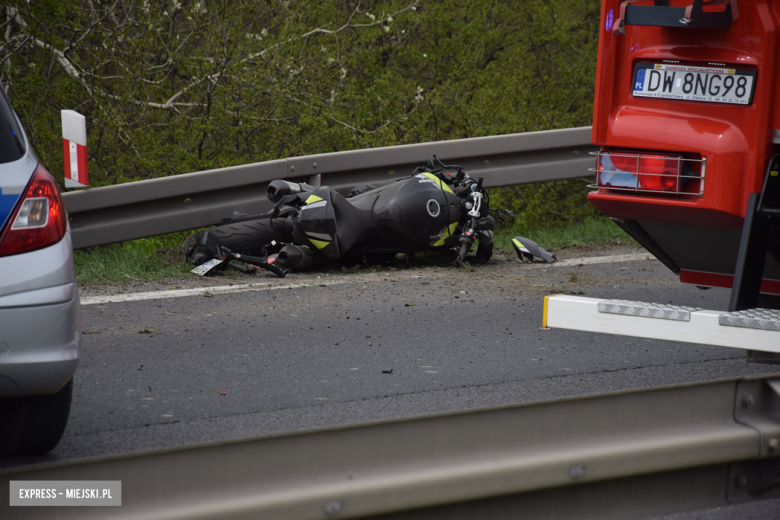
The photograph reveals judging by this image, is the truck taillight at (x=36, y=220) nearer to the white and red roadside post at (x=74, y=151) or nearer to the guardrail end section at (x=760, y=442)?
the guardrail end section at (x=760, y=442)

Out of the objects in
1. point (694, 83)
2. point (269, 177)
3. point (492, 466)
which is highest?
point (694, 83)

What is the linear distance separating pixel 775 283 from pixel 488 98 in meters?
8.90

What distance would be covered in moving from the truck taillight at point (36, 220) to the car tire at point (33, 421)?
21.3 inches

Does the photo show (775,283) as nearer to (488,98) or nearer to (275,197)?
(275,197)

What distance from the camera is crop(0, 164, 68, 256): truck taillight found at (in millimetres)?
2410

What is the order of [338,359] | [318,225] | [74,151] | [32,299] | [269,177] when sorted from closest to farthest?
1. [32,299]
2. [338,359]
3. [318,225]
4. [74,151]
5. [269,177]

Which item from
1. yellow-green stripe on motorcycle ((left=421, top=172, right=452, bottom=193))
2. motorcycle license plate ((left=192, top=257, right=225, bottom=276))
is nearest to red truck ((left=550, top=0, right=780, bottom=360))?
yellow-green stripe on motorcycle ((left=421, top=172, right=452, bottom=193))

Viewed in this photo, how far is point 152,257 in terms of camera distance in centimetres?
675

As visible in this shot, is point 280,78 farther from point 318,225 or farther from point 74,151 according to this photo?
point 318,225

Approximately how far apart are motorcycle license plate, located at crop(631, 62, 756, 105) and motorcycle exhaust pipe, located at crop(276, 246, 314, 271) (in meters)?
3.61

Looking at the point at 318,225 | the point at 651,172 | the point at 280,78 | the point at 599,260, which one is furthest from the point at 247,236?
the point at 280,78

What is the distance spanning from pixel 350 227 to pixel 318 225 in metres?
0.32

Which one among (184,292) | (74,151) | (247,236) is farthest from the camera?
(247,236)

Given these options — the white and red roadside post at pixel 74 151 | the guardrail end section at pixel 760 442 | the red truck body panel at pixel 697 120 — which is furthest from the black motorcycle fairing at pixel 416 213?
the guardrail end section at pixel 760 442
